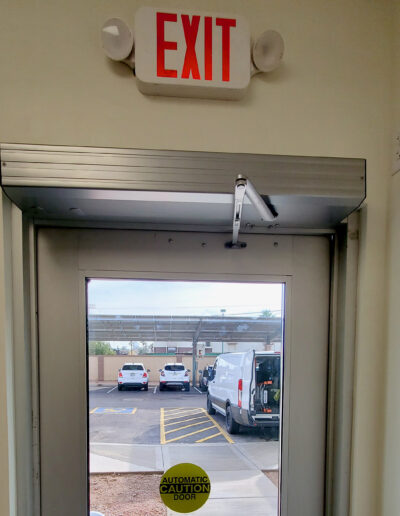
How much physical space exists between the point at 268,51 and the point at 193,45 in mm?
191

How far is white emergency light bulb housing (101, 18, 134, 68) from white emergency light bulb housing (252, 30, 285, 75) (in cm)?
31

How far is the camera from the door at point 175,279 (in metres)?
0.96

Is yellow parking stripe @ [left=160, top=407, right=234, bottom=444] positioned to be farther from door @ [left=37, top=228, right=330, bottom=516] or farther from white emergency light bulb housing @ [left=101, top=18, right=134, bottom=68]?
white emergency light bulb housing @ [left=101, top=18, right=134, bottom=68]

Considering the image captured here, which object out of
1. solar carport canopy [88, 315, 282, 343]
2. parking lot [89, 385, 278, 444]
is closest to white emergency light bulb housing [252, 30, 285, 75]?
solar carport canopy [88, 315, 282, 343]

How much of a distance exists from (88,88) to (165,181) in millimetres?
354

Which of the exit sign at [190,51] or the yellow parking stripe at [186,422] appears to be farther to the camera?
the yellow parking stripe at [186,422]

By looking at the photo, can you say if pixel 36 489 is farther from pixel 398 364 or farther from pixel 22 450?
pixel 398 364

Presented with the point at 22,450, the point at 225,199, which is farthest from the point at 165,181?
the point at 22,450

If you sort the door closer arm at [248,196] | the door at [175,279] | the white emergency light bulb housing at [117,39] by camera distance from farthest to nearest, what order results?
1. the door at [175,279]
2. the white emergency light bulb housing at [117,39]
3. the door closer arm at [248,196]

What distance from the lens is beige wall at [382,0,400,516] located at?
2.81 feet

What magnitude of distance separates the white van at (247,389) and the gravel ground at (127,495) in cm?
28

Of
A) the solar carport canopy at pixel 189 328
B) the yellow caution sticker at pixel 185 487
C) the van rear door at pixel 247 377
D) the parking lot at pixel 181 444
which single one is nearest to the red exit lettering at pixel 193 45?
the solar carport canopy at pixel 189 328

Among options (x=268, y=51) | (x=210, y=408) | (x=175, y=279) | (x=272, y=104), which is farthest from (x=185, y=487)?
(x=268, y=51)

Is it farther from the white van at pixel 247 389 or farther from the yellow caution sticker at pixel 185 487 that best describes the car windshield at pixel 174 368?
the yellow caution sticker at pixel 185 487
